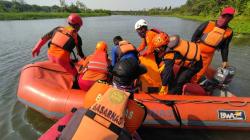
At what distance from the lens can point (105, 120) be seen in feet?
5.44

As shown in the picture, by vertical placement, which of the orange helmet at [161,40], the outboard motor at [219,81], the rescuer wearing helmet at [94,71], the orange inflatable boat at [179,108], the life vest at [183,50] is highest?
the orange helmet at [161,40]

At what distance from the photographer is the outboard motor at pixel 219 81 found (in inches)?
163

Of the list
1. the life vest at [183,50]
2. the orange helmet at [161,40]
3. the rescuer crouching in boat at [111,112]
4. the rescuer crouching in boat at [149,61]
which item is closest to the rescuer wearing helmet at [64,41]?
the rescuer crouching in boat at [149,61]

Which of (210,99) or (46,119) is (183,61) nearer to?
(210,99)

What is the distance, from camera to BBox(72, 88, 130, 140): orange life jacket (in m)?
1.63

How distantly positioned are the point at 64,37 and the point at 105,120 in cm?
273

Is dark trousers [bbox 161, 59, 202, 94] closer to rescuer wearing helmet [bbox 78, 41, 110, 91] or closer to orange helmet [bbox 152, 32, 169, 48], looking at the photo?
orange helmet [bbox 152, 32, 169, 48]

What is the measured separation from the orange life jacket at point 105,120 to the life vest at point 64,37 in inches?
102

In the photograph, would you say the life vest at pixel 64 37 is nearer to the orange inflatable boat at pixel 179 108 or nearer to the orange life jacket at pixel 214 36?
the orange inflatable boat at pixel 179 108

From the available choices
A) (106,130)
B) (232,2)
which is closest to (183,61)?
(106,130)

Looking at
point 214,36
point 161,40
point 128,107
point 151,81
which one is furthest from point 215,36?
point 128,107

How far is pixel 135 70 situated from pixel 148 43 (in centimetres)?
225

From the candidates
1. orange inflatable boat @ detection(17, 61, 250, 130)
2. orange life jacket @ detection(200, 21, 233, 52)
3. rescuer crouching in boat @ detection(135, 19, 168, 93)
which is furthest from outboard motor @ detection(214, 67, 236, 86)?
rescuer crouching in boat @ detection(135, 19, 168, 93)

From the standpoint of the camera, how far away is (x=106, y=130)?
1.64 metres
